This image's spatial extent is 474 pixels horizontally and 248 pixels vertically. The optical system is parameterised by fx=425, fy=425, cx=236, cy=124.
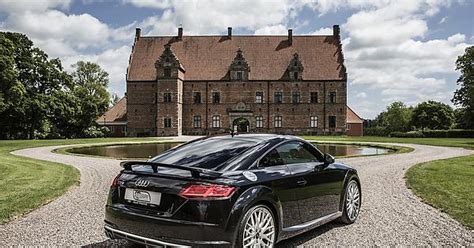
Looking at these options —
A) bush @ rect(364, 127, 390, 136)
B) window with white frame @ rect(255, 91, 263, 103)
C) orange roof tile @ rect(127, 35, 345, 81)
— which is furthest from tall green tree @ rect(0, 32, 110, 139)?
bush @ rect(364, 127, 390, 136)

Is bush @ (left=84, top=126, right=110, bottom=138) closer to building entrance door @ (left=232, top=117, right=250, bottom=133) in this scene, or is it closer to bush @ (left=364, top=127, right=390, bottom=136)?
building entrance door @ (left=232, top=117, right=250, bottom=133)

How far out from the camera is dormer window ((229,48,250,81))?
2201 inches

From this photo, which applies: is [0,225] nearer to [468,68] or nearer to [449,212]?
[449,212]

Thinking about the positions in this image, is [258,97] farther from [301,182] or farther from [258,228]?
[258,228]

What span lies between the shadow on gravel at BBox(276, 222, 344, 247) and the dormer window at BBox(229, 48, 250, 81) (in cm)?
5041

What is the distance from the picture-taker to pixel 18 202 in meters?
7.88

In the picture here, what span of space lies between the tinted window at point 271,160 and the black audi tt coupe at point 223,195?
0.01 m

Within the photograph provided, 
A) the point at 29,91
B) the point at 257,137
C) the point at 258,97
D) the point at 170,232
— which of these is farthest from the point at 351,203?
the point at 258,97

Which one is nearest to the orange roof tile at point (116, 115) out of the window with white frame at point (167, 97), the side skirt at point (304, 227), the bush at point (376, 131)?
the window with white frame at point (167, 97)

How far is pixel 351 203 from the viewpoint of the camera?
6492 mm

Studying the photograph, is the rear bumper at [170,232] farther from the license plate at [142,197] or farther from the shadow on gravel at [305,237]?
the shadow on gravel at [305,237]

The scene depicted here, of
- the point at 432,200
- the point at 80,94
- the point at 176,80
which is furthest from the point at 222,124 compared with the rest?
the point at 432,200

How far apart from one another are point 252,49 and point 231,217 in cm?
5553

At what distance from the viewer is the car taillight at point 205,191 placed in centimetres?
412
